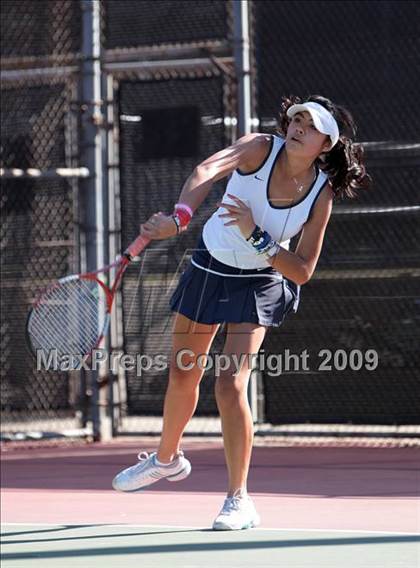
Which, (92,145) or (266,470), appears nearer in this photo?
(266,470)

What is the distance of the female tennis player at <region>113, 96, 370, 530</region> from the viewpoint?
4.58 meters

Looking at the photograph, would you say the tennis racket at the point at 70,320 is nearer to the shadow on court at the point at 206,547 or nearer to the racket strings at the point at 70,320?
the racket strings at the point at 70,320

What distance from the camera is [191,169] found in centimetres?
784

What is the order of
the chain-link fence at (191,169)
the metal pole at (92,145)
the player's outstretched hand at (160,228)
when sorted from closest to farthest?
the player's outstretched hand at (160,228) → the chain-link fence at (191,169) → the metal pole at (92,145)

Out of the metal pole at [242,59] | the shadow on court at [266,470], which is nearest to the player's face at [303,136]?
the shadow on court at [266,470]

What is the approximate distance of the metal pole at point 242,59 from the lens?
762cm

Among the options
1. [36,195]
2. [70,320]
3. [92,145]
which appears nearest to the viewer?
[70,320]

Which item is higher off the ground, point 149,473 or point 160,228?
point 160,228

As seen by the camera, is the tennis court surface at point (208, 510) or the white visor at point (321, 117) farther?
the white visor at point (321, 117)

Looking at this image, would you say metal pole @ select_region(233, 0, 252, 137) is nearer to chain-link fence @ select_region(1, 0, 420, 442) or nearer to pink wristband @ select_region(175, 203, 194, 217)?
chain-link fence @ select_region(1, 0, 420, 442)

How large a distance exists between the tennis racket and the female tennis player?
21.3 inches

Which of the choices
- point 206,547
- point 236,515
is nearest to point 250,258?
point 236,515

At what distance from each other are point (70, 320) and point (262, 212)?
4.05 ft

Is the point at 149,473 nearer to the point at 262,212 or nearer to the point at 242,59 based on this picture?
the point at 262,212
